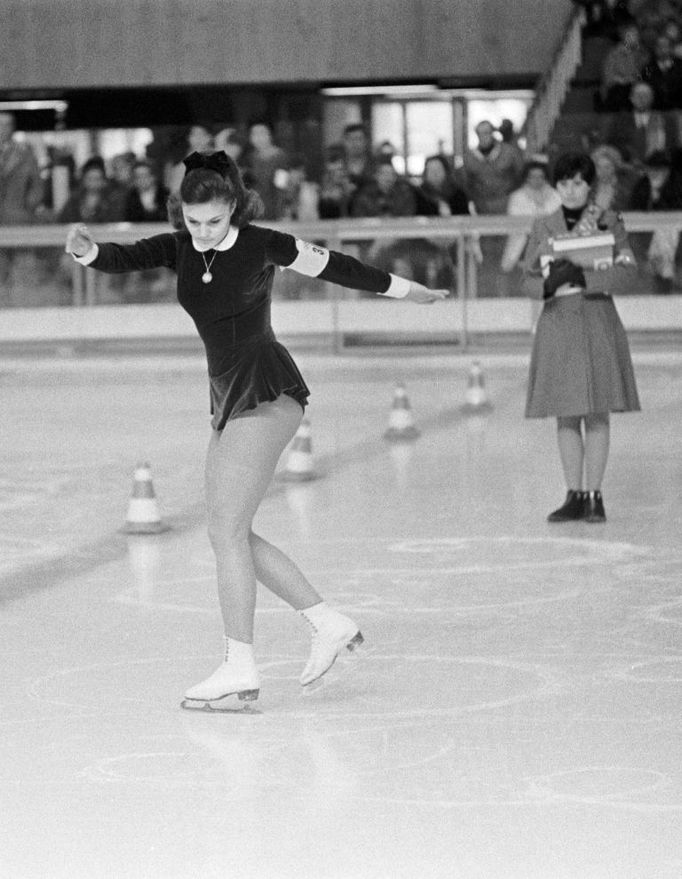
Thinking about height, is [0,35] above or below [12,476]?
above

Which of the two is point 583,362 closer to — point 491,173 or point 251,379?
point 251,379

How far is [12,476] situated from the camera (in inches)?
396

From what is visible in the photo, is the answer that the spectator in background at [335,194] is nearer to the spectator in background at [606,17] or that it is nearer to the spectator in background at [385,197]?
the spectator in background at [385,197]

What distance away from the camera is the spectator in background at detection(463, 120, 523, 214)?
16.4m

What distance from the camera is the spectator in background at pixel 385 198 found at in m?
16.3

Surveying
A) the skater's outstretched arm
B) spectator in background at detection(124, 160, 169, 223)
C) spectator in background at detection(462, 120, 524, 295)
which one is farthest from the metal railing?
the skater's outstretched arm

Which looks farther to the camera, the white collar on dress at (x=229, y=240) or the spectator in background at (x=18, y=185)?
the spectator in background at (x=18, y=185)

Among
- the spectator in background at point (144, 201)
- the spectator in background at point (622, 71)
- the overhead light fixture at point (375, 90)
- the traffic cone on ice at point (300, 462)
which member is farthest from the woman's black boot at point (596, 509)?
the overhead light fixture at point (375, 90)

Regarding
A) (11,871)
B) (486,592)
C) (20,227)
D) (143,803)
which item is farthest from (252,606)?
(20,227)

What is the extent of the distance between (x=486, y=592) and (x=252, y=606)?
1.86 meters

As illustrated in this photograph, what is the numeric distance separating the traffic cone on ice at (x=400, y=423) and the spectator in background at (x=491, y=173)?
5.06 meters

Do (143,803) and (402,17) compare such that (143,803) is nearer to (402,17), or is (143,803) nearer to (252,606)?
(252,606)

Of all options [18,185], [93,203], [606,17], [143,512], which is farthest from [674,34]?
[143,512]

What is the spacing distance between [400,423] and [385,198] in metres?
5.25
